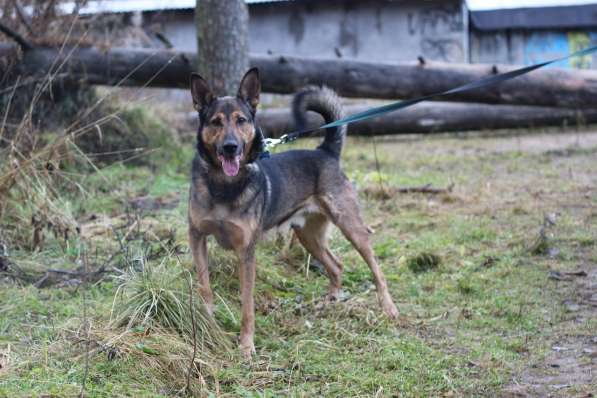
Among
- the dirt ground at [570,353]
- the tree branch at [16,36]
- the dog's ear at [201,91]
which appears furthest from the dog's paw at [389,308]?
the tree branch at [16,36]

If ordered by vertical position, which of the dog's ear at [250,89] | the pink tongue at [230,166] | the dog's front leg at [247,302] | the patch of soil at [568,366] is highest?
the dog's ear at [250,89]

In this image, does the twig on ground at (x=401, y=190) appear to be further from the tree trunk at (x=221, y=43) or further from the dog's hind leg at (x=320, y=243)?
the dog's hind leg at (x=320, y=243)

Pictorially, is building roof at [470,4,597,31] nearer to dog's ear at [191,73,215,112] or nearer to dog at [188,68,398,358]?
dog at [188,68,398,358]

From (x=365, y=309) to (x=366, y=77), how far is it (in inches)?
264

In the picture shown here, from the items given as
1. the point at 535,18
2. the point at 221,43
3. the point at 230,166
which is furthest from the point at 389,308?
the point at 535,18

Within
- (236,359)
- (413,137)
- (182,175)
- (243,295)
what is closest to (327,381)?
(236,359)

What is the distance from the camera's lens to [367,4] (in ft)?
64.8

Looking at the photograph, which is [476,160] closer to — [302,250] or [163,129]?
[163,129]

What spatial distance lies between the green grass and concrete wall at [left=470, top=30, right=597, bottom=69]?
12.1 m

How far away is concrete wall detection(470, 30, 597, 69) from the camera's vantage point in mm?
20828

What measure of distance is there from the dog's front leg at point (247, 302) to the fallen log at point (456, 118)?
8244 mm

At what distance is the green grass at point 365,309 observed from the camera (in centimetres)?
426

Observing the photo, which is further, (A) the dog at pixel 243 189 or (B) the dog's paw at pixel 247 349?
(A) the dog at pixel 243 189

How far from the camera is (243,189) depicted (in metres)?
5.18
